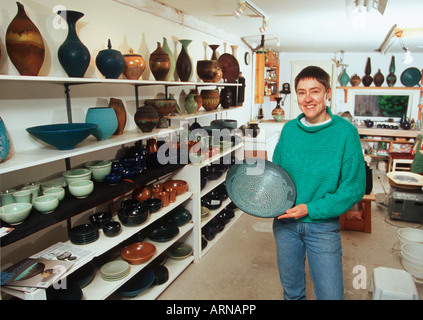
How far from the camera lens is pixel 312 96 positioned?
1423 mm

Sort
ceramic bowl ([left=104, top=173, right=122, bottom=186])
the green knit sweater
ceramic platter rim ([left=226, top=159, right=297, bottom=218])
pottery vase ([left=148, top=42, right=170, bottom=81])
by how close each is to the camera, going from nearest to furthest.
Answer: the green knit sweater, ceramic platter rim ([left=226, top=159, right=297, bottom=218]), ceramic bowl ([left=104, top=173, right=122, bottom=186]), pottery vase ([left=148, top=42, right=170, bottom=81])

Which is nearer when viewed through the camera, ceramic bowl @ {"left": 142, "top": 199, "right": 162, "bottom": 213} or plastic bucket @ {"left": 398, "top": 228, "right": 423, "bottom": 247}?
ceramic bowl @ {"left": 142, "top": 199, "right": 162, "bottom": 213}

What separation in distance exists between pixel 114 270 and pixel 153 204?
0.48 meters

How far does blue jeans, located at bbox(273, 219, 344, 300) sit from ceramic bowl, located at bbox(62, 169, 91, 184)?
110 cm

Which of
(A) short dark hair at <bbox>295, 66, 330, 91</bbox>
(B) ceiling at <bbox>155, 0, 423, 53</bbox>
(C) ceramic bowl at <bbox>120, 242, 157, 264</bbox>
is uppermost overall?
(B) ceiling at <bbox>155, 0, 423, 53</bbox>

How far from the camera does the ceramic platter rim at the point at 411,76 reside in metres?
5.74

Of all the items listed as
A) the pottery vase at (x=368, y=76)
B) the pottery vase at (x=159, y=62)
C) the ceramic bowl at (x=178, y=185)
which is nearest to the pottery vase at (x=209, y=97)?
Result: the pottery vase at (x=159, y=62)

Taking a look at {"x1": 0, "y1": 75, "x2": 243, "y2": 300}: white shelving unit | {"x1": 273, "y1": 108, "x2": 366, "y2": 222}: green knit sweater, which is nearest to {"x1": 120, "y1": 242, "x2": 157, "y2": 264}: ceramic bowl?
{"x1": 0, "y1": 75, "x2": 243, "y2": 300}: white shelving unit

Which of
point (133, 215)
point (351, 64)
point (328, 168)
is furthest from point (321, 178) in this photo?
point (351, 64)

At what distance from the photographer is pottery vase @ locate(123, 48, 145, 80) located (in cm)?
202

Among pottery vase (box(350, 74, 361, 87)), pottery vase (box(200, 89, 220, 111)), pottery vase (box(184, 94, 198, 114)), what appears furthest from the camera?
pottery vase (box(350, 74, 361, 87))

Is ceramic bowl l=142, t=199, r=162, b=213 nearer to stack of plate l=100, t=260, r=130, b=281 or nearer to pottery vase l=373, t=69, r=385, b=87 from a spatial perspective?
stack of plate l=100, t=260, r=130, b=281
